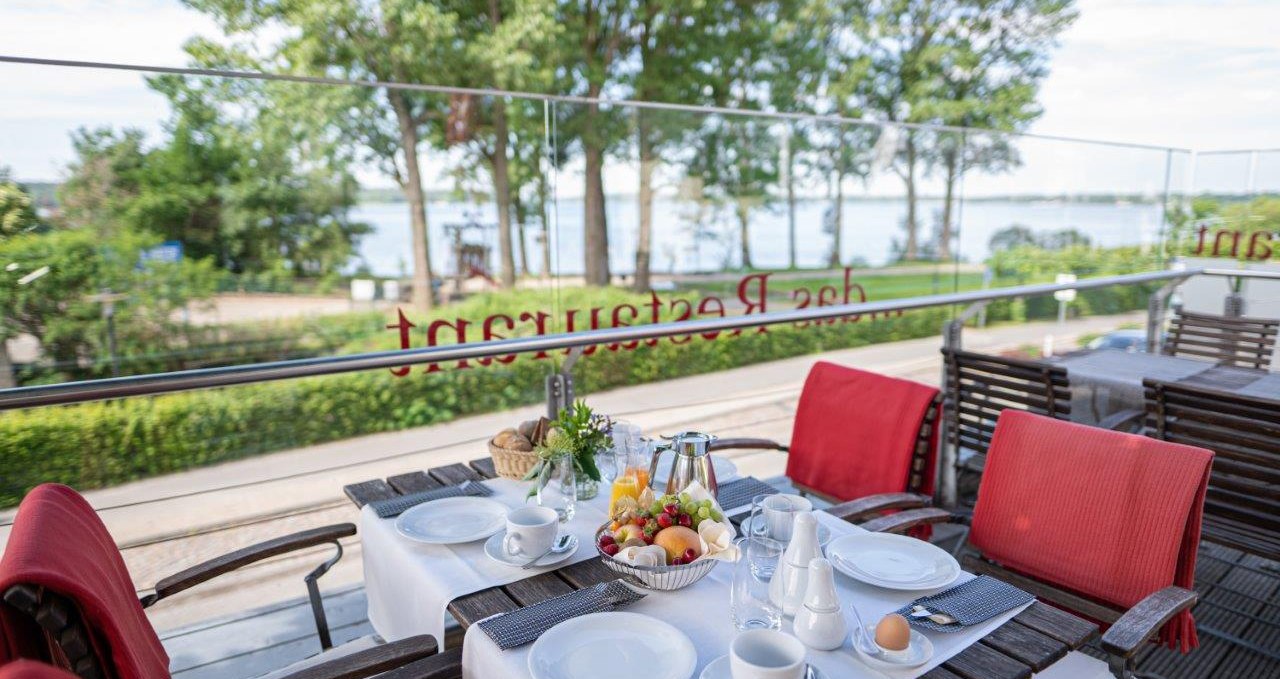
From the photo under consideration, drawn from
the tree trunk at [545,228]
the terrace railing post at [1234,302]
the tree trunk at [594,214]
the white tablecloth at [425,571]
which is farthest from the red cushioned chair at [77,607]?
the terrace railing post at [1234,302]

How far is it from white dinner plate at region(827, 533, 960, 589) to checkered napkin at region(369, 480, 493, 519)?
2.80ft

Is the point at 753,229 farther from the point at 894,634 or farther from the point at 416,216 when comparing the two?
the point at 894,634

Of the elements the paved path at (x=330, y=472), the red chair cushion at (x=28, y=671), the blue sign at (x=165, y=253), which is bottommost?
the paved path at (x=330, y=472)

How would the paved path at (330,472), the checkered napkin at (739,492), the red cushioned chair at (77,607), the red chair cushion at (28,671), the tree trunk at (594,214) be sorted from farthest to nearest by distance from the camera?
the tree trunk at (594,214) → the paved path at (330,472) → the checkered napkin at (739,492) → the red cushioned chair at (77,607) → the red chair cushion at (28,671)

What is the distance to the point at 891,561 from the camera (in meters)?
1.51

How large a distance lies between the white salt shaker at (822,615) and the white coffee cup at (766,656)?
0.12 meters

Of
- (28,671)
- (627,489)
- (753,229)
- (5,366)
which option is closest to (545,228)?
(753,229)

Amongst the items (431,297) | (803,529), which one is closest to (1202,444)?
(803,529)

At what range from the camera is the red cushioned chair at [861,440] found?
7.31 ft

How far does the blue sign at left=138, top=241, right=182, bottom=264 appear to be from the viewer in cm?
591

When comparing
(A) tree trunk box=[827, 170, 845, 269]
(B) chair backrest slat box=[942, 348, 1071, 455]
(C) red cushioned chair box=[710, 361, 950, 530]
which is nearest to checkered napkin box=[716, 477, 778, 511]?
(C) red cushioned chair box=[710, 361, 950, 530]

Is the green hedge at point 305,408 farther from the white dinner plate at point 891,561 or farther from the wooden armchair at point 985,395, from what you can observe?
the white dinner plate at point 891,561

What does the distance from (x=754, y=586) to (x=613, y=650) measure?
25cm

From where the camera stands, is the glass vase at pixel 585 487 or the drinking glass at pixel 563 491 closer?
the drinking glass at pixel 563 491
